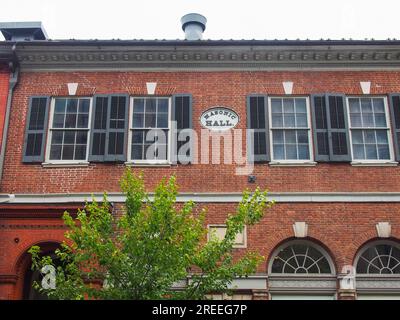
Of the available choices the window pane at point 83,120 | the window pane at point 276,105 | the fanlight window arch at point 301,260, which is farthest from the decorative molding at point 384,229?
the window pane at point 83,120

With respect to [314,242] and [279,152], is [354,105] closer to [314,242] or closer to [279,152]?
[279,152]

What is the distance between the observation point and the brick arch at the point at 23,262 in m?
14.1

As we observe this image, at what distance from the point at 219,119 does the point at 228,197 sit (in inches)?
87.6

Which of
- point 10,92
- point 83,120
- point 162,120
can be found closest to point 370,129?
point 162,120

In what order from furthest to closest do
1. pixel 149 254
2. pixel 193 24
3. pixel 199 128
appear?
pixel 193 24, pixel 199 128, pixel 149 254

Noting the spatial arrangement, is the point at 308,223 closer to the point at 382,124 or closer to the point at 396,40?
the point at 382,124

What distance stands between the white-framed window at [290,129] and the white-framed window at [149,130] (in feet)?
9.21

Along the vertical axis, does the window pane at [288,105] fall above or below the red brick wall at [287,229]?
above

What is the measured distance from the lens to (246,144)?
15359 millimetres

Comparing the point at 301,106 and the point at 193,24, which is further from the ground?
the point at 193,24

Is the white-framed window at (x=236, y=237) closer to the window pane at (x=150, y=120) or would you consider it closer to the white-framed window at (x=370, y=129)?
the window pane at (x=150, y=120)

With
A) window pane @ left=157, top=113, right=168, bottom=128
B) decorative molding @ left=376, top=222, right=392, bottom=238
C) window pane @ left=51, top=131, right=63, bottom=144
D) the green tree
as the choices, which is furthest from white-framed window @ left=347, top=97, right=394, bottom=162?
window pane @ left=51, top=131, right=63, bottom=144

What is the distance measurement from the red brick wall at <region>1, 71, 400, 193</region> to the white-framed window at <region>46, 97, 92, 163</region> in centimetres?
31

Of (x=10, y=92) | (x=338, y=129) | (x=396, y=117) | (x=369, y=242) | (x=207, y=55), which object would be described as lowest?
(x=369, y=242)
